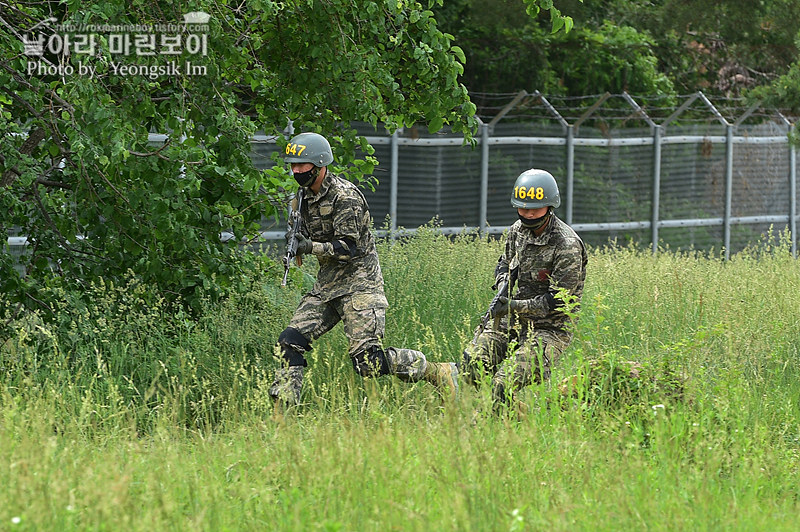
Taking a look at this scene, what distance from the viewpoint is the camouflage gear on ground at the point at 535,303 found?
→ 19.2 feet

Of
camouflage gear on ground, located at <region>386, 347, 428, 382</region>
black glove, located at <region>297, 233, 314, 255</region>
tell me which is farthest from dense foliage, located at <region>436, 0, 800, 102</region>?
Result: black glove, located at <region>297, 233, 314, 255</region>

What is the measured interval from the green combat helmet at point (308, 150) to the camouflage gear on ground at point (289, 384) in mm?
1204

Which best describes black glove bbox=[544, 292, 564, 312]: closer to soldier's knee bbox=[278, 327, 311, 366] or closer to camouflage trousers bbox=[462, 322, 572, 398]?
camouflage trousers bbox=[462, 322, 572, 398]

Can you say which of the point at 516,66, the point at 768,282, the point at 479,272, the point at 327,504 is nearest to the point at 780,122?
the point at 516,66

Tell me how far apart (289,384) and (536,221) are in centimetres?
168

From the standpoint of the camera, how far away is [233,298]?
7953 millimetres

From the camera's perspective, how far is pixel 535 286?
6191 mm

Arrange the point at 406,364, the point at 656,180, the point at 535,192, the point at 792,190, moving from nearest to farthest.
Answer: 1. the point at 535,192
2. the point at 406,364
3. the point at 656,180
4. the point at 792,190

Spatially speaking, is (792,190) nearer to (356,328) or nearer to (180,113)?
(356,328)

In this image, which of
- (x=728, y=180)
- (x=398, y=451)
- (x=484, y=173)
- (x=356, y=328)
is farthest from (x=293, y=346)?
(x=728, y=180)

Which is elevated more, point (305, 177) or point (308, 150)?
point (308, 150)

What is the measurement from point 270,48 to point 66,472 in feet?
11.4

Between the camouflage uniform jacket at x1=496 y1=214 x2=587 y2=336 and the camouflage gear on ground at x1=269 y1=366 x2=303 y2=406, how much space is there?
4.34ft

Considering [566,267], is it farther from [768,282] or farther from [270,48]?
[768,282]
